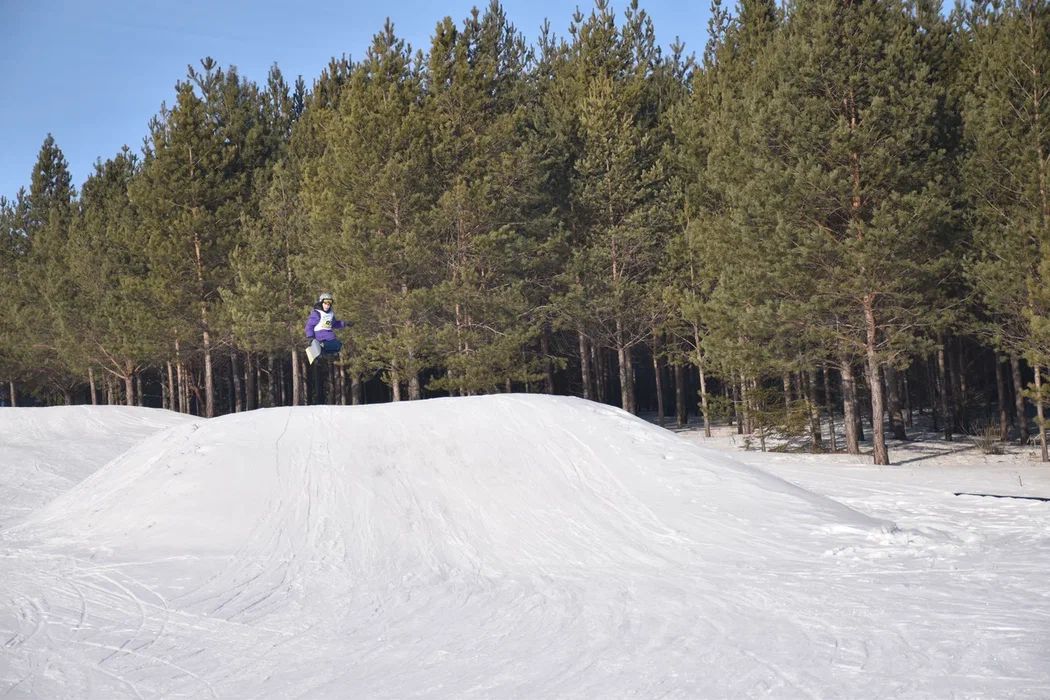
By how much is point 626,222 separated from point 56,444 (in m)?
17.5

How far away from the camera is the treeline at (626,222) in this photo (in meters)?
18.7

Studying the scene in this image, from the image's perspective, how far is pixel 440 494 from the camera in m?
11.4

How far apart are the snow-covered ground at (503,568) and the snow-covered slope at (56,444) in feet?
1.37

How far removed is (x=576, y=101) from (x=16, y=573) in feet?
78.0

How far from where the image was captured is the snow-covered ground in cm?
590

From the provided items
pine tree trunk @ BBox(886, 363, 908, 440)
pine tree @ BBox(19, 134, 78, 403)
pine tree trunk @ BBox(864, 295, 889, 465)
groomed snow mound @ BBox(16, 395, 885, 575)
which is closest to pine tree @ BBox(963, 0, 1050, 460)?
pine tree trunk @ BBox(864, 295, 889, 465)

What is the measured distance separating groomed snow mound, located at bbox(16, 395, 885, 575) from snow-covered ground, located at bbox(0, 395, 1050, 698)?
0.17ft

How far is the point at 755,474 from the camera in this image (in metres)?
12.6

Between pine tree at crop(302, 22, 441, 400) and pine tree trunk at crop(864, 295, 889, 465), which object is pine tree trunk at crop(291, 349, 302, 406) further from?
pine tree trunk at crop(864, 295, 889, 465)

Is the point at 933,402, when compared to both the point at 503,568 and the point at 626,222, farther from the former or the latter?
the point at 503,568

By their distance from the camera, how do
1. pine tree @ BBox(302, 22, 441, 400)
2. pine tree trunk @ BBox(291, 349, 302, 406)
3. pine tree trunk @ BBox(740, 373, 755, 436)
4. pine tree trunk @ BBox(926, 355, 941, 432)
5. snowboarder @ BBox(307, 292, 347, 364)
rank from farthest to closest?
1. pine tree trunk @ BBox(291, 349, 302, 406)
2. pine tree trunk @ BBox(926, 355, 941, 432)
3. pine tree @ BBox(302, 22, 441, 400)
4. pine tree trunk @ BBox(740, 373, 755, 436)
5. snowboarder @ BBox(307, 292, 347, 364)

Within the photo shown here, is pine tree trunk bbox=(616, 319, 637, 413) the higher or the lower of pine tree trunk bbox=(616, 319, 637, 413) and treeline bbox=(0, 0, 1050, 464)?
the lower

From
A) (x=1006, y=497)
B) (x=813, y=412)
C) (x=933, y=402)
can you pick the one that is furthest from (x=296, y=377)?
(x=1006, y=497)

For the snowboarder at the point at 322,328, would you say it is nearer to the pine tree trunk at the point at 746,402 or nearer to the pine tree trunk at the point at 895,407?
the pine tree trunk at the point at 746,402
